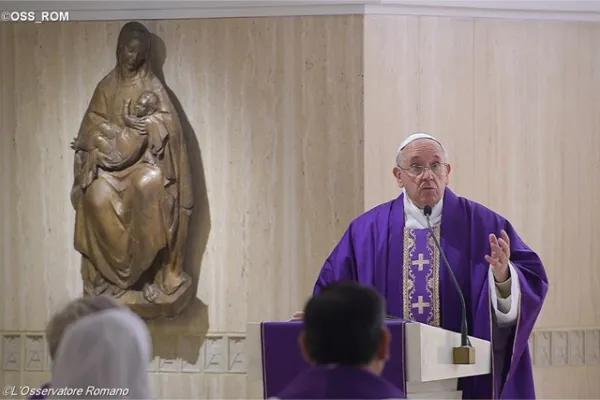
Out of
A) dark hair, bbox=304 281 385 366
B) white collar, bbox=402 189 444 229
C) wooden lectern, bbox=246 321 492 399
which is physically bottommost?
wooden lectern, bbox=246 321 492 399

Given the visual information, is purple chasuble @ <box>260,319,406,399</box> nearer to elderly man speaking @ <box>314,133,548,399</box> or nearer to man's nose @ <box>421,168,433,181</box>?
elderly man speaking @ <box>314,133,548,399</box>

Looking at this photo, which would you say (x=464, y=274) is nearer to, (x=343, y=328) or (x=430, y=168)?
(x=430, y=168)

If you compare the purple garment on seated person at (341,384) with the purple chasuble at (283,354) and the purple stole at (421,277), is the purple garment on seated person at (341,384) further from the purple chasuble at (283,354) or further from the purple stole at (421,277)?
the purple stole at (421,277)

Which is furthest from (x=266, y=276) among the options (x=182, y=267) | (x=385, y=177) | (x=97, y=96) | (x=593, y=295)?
(x=593, y=295)

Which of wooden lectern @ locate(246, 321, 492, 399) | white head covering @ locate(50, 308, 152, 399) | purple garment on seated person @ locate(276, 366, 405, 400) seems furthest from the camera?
wooden lectern @ locate(246, 321, 492, 399)

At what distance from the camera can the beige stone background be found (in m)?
6.96

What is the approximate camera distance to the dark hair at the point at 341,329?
2.58 metres

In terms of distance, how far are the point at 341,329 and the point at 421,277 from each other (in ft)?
8.18

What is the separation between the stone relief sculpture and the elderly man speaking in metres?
2.03

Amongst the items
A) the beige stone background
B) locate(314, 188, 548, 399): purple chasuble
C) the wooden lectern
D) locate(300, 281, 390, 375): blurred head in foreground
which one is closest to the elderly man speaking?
locate(314, 188, 548, 399): purple chasuble

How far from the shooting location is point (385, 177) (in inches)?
272

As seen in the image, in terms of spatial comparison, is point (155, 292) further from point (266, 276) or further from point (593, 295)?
point (593, 295)

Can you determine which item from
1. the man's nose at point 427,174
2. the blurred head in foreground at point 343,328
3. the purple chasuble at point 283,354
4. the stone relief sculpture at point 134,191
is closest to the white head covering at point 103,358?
the blurred head in foreground at point 343,328

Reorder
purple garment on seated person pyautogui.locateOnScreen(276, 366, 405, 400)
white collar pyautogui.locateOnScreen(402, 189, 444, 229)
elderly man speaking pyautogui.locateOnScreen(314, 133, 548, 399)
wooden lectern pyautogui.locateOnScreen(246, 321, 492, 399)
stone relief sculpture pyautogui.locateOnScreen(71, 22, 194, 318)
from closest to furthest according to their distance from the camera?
purple garment on seated person pyautogui.locateOnScreen(276, 366, 405, 400)
wooden lectern pyautogui.locateOnScreen(246, 321, 492, 399)
elderly man speaking pyautogui.locateOnScreen(314, 133, 548, 399)
white collar pyautogui.locateOnScreen(402, 189, 444, 229)
stone relief sculpture pyautogui.locateOnScreen(71, 22, 194, 318)
